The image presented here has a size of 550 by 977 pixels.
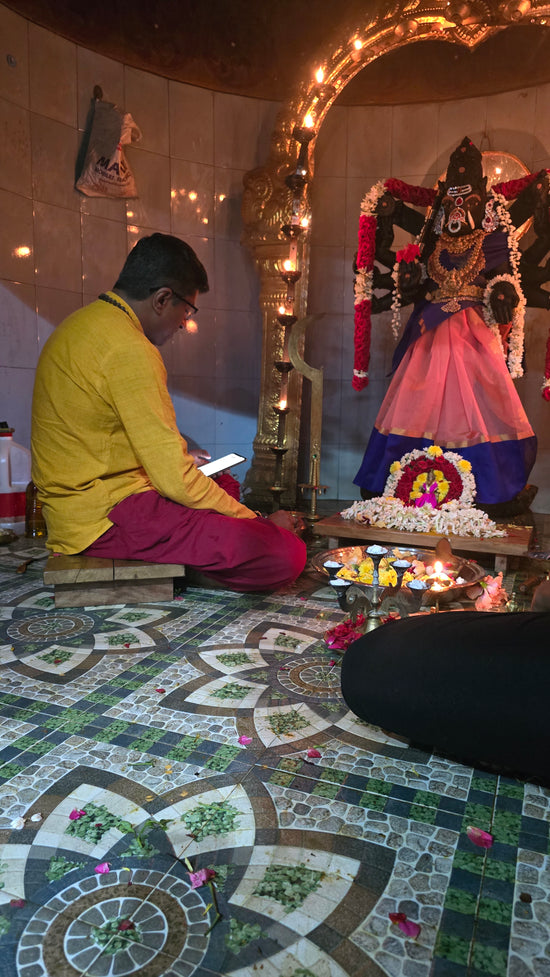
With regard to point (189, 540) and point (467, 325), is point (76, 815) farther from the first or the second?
point (467, 325)

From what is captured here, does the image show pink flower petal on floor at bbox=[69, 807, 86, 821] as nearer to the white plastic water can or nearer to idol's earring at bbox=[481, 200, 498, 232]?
the white plastic water can

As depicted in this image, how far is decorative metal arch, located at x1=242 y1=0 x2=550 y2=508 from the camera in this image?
448 cm

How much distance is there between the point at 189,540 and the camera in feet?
9.96

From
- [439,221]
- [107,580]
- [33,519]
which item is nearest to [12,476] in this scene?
[33,519]

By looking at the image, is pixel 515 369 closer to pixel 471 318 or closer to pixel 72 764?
pixel 471 318

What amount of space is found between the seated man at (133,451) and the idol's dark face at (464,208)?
2.05 meters

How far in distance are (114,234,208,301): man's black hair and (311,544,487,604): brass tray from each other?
4.70ft

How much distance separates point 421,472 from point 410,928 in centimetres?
318

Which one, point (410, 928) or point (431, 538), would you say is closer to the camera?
point (410, 928)

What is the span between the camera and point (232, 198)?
5.84 meters

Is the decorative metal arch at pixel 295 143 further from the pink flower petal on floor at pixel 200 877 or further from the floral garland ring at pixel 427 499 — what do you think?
the pink flower petal on floor at pixel 200 877

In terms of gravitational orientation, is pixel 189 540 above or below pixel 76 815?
above

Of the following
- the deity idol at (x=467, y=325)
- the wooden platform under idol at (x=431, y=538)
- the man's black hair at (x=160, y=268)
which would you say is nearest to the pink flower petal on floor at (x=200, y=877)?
the man's black hair at (x=160, y=268)

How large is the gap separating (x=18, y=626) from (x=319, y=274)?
450 cm
